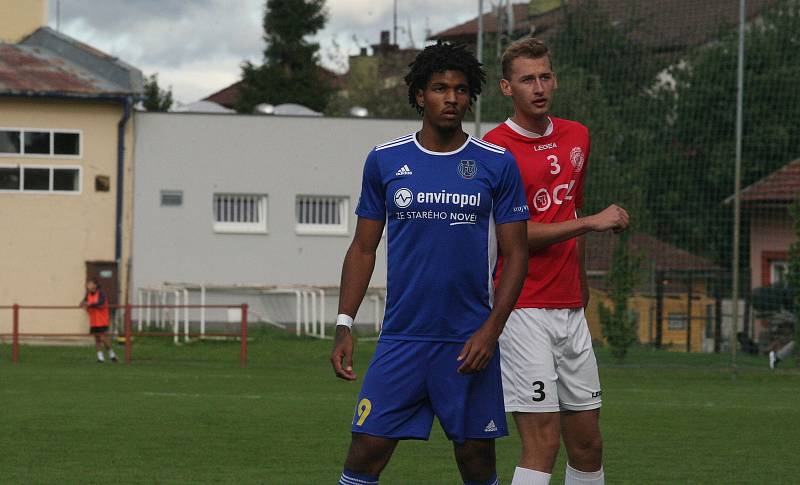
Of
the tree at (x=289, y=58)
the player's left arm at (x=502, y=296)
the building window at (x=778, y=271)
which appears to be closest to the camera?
the player's left arm at (x=502, y=296)

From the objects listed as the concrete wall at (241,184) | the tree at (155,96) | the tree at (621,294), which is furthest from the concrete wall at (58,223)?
the tree at (155,96)

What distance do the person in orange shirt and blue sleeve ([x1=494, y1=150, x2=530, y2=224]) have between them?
1992 centimetres

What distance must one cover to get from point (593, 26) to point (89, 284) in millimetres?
9964

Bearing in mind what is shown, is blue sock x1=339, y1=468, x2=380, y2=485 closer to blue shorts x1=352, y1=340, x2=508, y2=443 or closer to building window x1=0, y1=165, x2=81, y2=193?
blue shorts x1=352, y1=340, x2=508, y2=443

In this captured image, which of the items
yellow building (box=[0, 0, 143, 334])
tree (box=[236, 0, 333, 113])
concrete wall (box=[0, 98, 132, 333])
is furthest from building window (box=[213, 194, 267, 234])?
tree (box=[236, 0, 333, 113])

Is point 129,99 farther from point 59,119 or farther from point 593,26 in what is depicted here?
point 593,26

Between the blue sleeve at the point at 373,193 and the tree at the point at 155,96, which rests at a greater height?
the tree at the point at 155,96

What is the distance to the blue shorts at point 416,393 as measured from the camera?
5.62 metres

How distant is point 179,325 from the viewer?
33406 mm

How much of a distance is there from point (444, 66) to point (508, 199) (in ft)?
1.85

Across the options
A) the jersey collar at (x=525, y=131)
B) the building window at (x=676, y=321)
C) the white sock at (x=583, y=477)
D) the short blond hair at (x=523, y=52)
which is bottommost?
the building window at (x=676, y=321)

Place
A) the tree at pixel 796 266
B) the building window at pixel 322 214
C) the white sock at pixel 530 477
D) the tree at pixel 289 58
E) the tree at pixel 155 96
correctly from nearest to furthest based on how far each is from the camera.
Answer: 1. the white sock at pixel 530 477
2. the tree at pixel 796 266
3. the building window at pixel 322 214
4. the tree at pixel 289 58
5. the tree at pixel 155 96

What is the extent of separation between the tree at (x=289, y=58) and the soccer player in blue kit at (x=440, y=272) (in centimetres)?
6297

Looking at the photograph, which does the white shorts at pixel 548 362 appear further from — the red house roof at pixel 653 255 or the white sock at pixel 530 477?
→ the red house roof at pixel 653 255
